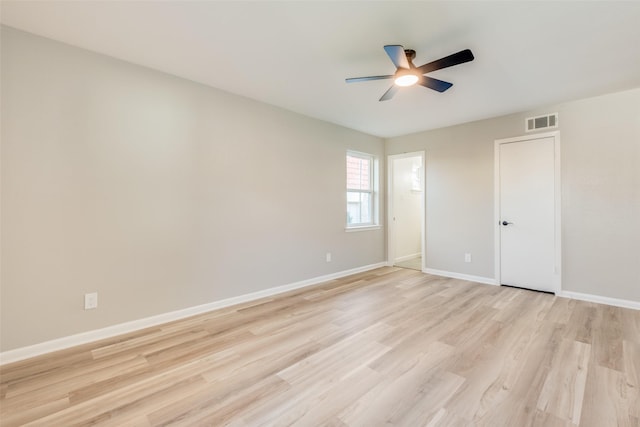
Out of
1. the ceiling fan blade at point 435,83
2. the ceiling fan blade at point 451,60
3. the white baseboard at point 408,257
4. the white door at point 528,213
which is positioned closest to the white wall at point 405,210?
the white baseboard at point 408,257

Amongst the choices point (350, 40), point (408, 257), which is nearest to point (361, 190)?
point (408, 257)

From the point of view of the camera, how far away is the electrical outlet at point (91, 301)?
2.41m

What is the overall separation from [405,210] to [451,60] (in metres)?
4.14

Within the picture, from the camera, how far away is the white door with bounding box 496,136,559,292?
3.73m

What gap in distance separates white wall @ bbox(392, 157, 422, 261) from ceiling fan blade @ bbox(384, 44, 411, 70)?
11.0 feet

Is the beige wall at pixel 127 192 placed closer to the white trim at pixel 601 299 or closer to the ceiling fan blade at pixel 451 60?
the ceiling fan blade at pixel 451 60

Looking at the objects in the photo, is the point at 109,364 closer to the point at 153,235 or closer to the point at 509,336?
the point at 153,235

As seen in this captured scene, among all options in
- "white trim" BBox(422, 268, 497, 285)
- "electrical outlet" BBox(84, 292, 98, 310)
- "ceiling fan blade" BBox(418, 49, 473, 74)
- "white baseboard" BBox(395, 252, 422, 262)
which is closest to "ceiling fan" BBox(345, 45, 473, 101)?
"ceiling fan blade" BBox(418, 49, 473, 74)

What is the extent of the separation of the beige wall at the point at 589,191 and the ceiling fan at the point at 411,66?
2302mm

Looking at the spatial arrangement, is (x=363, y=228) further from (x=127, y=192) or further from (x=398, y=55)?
(x=127, y=192)

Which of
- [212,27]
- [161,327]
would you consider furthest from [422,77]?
[161,327]

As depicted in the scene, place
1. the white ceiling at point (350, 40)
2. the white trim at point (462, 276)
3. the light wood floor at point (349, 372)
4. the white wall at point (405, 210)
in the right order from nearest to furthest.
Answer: the light wood floor at point (349, 372)
the white ceiling at point (350, 40)
the white trim at point (462, 276)
the white wall at point (405, 210)

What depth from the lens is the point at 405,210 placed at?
5996mm

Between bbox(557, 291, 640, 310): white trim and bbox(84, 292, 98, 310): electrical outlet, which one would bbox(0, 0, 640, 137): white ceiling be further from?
bbox(557, 291, 640, 310): white trim
